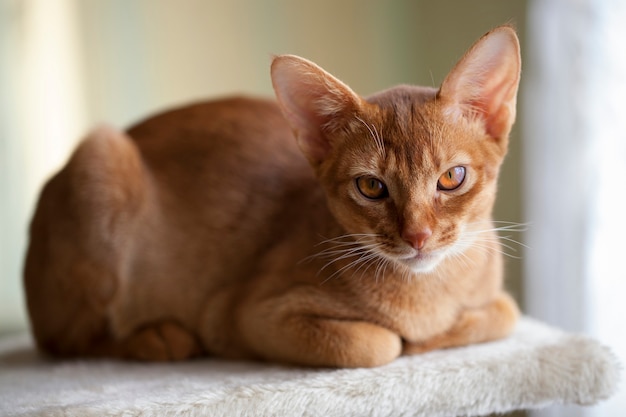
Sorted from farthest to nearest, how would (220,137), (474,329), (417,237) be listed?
1. (220,137)
2. (474,329)
3. (417,237)

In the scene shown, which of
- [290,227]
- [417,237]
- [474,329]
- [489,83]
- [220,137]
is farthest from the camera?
[220,137]

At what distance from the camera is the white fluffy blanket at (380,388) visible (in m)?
1.31

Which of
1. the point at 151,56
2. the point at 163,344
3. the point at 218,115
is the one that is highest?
the point at 151,56

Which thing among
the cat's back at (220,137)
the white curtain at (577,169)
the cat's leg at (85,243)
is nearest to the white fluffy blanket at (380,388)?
the cat's leg at (85,243)

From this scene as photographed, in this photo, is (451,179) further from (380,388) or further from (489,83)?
(380,388)

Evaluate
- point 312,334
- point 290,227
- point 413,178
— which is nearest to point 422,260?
point 413,178

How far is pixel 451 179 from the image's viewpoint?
139 cm

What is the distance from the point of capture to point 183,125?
2006 millimetres

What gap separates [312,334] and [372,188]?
338 mm

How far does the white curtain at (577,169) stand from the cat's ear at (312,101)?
857mm

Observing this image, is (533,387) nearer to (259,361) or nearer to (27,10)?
(259,361)

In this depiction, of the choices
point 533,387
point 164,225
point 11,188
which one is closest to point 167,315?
point 164,225

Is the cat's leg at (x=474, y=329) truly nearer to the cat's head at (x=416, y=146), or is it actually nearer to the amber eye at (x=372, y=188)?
the cat's head at (x=416, y=146)

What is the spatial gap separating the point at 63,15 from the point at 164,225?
4.93ft
